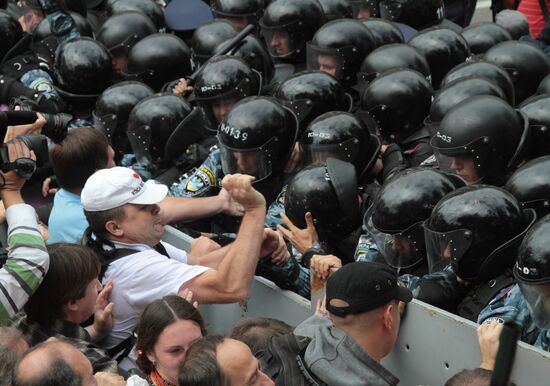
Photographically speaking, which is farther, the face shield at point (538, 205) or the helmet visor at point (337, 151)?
the helmet visor at point (337, 151)

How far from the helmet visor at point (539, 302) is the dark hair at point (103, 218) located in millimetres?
1565

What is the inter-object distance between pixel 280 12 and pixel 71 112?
6.03ft

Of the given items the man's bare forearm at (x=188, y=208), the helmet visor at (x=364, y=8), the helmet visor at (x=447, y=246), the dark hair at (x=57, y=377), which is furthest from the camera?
the helmet visor at (x=364, y=8)

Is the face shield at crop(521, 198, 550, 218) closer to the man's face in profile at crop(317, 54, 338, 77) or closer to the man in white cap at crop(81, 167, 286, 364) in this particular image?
the man in white cap at crop(81, 167, 286, 364)

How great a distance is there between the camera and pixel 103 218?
3955mm

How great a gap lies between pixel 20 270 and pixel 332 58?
3.61 metres

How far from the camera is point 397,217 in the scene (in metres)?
4.41

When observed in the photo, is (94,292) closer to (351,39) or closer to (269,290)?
(269,290)

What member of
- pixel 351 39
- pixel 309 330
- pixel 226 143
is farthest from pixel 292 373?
pixel 351 39

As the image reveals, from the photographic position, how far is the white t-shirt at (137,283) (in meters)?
3.82

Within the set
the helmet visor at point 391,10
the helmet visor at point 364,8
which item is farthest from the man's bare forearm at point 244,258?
the helmet visor at point 364,8

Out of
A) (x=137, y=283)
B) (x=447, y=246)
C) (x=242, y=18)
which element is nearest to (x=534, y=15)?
(x=242, y=18)

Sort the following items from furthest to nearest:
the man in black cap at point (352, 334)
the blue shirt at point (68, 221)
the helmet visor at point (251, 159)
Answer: the helmet visor at point (251, 159) → the blue shirt at point (68, 221) → the man in black cap at point (352, 334)

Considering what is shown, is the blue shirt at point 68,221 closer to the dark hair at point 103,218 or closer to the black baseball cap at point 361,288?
the dark hair at point 103,218
